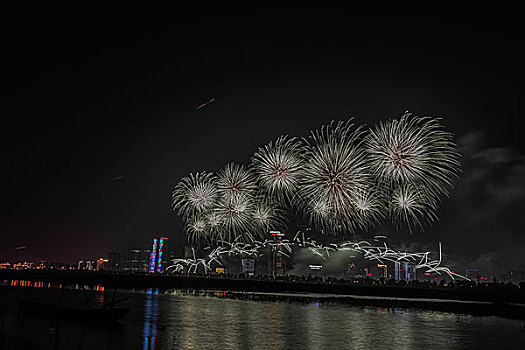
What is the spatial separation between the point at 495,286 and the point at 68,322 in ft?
256

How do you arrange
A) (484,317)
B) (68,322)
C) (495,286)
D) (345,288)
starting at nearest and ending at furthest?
(68,322)
(484,317)
(495,286)
(345,288)

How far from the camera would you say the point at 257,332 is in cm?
2872

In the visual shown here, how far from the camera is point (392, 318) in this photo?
1580 inches

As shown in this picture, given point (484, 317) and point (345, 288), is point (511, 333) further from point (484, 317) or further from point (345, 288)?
point (345, 288)

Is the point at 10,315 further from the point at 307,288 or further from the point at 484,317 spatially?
the point at 307,288

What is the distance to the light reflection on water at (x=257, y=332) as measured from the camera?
944 inches

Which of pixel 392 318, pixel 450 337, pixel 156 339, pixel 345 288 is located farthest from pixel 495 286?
pixel 156 339

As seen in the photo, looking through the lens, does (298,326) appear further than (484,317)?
No

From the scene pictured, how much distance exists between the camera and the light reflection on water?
24.0 meters

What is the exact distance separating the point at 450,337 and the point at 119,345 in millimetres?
20240

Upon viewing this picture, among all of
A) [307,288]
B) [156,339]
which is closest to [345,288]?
[307,288]

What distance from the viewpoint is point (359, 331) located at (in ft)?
100

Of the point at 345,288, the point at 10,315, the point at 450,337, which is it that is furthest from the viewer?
the point at 345,288

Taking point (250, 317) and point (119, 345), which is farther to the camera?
point (250, 317)
